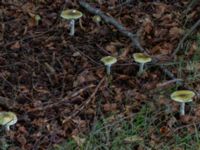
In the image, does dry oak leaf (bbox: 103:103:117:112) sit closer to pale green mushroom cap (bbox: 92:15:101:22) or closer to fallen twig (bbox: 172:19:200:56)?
fallen twig (bbox: 172:19:200:56)

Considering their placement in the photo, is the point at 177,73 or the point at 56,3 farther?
the point at 56,3

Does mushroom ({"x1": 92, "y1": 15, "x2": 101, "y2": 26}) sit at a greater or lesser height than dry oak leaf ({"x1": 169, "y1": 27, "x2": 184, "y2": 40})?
greater

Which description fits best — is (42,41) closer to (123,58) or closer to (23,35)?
(23,35)

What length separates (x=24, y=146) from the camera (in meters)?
4.05

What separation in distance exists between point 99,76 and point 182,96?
34.9 inches

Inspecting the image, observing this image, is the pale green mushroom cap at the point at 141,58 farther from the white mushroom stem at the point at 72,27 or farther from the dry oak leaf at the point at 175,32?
the white mushroom stem at the point at 72,27

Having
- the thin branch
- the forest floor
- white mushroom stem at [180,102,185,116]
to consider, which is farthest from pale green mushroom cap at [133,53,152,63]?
white mushroom stem at [180,102,185,116]

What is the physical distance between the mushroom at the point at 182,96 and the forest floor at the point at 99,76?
0.10 metres

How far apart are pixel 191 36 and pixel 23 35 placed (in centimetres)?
175

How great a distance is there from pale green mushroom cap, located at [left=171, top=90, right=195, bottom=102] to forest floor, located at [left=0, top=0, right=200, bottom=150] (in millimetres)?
171

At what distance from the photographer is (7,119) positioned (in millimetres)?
4055

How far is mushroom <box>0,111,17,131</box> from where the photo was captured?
159 inches

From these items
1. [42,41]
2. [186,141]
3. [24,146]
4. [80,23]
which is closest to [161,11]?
[80,23]

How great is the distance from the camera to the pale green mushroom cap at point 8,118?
4039mm
